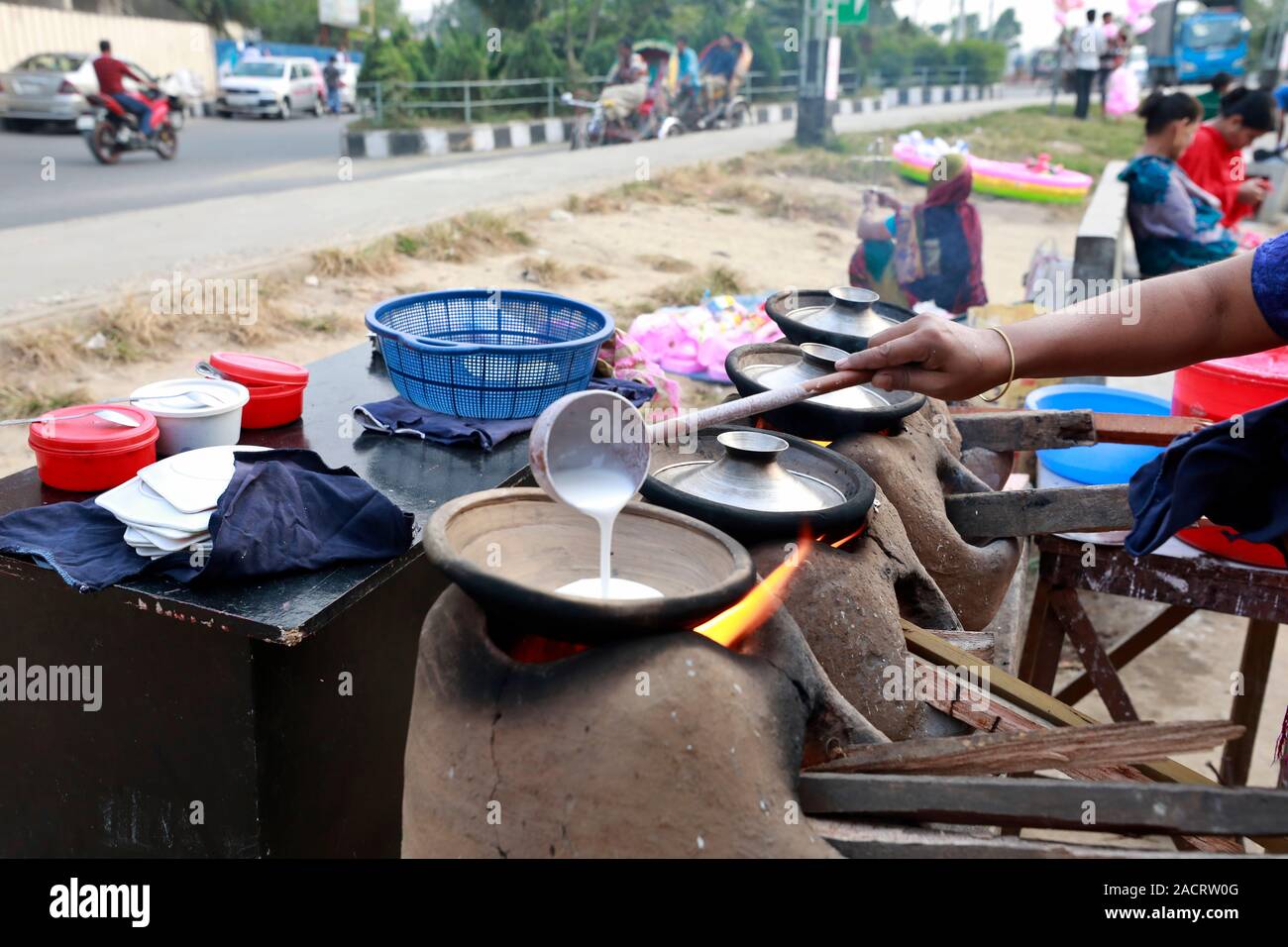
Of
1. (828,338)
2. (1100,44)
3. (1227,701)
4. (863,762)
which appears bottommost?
(1227,701)

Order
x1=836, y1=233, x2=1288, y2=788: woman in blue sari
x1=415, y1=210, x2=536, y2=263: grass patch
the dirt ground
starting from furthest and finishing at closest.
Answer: x1=415, y1=210, x2=536, y2=263: grass patch → the dirt ground → x1=836, y1=233, x2=1288, y2=788: woman in blue sari

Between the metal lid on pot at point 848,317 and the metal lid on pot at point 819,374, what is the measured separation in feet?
0.87

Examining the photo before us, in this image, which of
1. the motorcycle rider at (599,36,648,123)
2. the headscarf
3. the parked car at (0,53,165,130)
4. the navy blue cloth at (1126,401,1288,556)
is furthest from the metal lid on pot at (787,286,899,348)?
the parked car at (0,53,165,130)

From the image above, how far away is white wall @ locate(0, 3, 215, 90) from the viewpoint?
2303cm

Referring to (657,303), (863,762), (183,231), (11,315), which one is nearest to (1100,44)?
(657,303)

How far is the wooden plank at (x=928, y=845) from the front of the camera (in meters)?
1.57

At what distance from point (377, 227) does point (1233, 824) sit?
8862 mm

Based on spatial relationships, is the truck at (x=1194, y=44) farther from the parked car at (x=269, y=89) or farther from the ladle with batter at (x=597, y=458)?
the ladle with batter at (x=597, y=458)

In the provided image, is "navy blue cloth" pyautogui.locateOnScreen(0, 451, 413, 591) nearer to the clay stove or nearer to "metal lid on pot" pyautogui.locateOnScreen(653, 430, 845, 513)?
the clay stove

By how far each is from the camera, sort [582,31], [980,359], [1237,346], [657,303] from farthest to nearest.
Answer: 1. [582,31]
2. [657,303]
3. [980,359]
4. [1237,346]

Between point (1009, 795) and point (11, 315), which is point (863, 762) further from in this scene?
point (11, 315)

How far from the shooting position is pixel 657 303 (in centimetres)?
850

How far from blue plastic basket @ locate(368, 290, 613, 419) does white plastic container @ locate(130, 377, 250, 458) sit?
0.46 meters

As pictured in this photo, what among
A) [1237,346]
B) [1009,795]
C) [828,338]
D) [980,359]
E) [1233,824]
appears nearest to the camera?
[1233,824]
